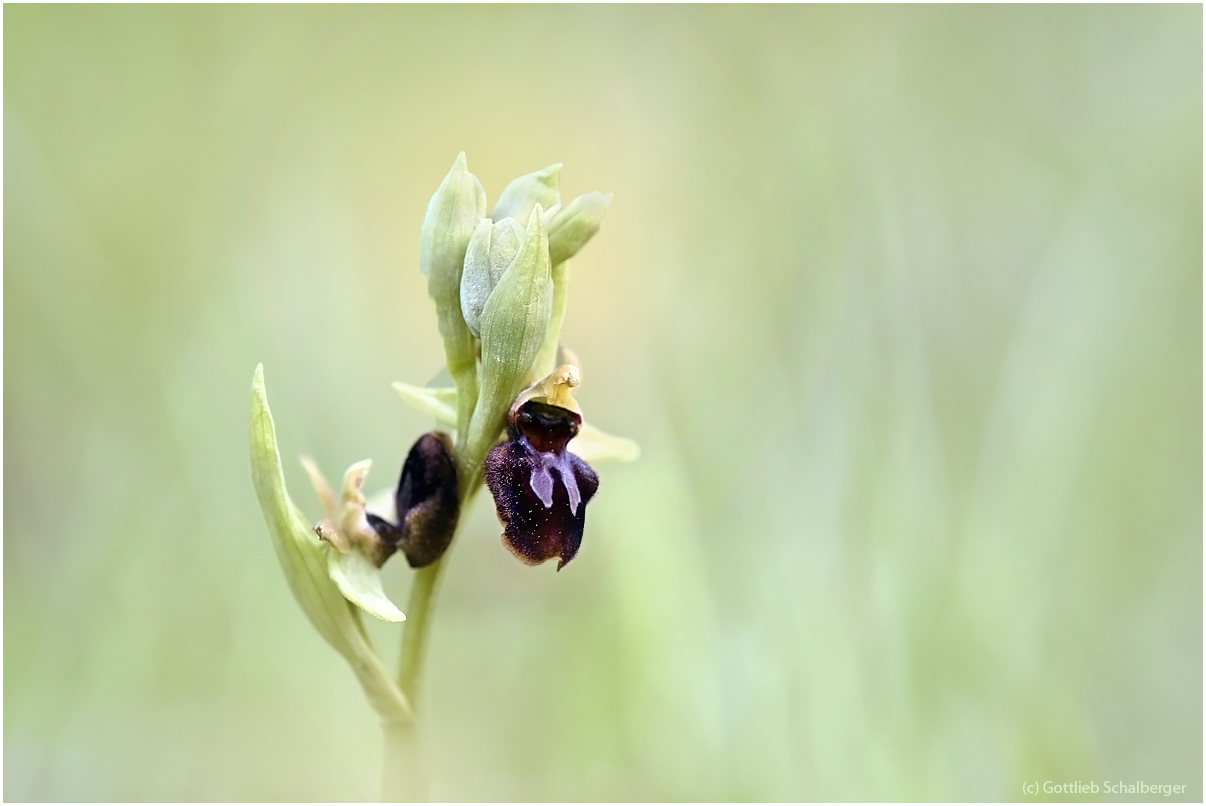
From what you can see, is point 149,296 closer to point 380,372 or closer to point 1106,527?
point 380,372

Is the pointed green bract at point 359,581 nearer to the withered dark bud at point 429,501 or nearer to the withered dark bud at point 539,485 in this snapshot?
the withered dark bud at point 429,501

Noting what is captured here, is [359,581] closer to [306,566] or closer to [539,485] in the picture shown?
[306,566]

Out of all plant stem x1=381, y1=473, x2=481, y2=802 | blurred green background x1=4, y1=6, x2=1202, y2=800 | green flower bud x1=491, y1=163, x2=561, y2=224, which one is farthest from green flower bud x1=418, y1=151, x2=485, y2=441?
blurred green background x1=4, y1=6, x2=1202, y2=800

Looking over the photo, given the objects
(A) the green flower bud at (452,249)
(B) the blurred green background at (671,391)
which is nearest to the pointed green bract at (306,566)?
(A) the green flower bud at (452,249)

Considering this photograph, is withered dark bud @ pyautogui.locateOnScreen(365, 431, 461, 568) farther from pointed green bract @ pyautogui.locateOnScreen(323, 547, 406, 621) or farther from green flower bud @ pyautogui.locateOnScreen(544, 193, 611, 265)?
green flower bud @ pyautogui.locateOnScreen(544, 193, 611, 265)

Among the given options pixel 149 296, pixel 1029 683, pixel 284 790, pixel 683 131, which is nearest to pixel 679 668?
pixel 1029 683

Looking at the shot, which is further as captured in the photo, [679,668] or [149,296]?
[149,296]
